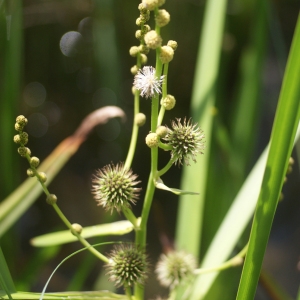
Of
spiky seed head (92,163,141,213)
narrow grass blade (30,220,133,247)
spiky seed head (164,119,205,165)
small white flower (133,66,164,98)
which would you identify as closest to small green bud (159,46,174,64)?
small white flower (133,66,164,98)

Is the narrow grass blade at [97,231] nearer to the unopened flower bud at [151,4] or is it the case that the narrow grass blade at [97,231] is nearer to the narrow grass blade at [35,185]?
the narrow grass blade at [35,185]

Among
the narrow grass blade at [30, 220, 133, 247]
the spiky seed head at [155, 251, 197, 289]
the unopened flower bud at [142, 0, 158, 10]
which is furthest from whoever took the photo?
the spiky seed head at [155, 251, 197, 289]

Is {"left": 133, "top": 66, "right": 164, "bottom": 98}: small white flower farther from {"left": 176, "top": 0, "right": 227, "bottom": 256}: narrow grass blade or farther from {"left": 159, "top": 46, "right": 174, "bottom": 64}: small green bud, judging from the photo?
{"left": 176, "top": 0, "right": 227, "bottom": 256}: narrow grass blade

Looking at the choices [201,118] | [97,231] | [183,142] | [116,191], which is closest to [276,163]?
[183,142]

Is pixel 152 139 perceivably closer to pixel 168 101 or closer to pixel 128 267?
pixel 168 101

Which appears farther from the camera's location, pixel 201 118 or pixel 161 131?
pixel 201 118

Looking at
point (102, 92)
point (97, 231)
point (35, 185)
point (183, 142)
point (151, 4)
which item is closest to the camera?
point (151, 4)
